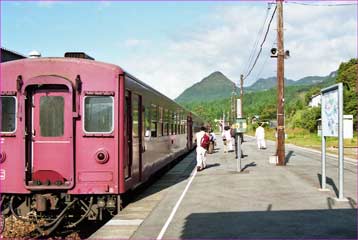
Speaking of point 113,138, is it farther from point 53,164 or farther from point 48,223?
point 48,223

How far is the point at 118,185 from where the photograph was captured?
10.2 m

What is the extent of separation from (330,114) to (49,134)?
637 centimetres

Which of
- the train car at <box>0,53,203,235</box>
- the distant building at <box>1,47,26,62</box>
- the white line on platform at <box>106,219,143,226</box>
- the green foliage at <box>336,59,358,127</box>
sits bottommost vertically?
the white line on platform at <box>106,219,143,226</box>

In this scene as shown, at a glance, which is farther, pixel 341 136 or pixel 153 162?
pixel 153 162

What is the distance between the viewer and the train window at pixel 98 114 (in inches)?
406

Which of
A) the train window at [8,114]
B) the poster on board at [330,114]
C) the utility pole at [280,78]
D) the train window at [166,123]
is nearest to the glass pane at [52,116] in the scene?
the train window at [8,114]

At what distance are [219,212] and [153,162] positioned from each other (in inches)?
177

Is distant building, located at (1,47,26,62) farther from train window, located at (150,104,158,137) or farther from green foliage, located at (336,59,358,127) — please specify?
green foliage, located at (336,59,358,127)

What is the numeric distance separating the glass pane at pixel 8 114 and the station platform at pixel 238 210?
2.54 m

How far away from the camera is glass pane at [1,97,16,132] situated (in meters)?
10.3

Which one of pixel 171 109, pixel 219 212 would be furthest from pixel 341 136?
pixel 171 109

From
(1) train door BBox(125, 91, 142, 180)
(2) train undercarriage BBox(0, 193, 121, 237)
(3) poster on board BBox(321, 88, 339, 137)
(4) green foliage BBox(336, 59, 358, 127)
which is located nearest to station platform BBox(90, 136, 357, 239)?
(2) train undercarriage BBox(0, 193, 121, 237)

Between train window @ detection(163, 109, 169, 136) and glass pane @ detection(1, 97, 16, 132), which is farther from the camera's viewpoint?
train window @ detection(163, 109, 169, 136)

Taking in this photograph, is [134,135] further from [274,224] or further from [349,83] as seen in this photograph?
[349,83]
